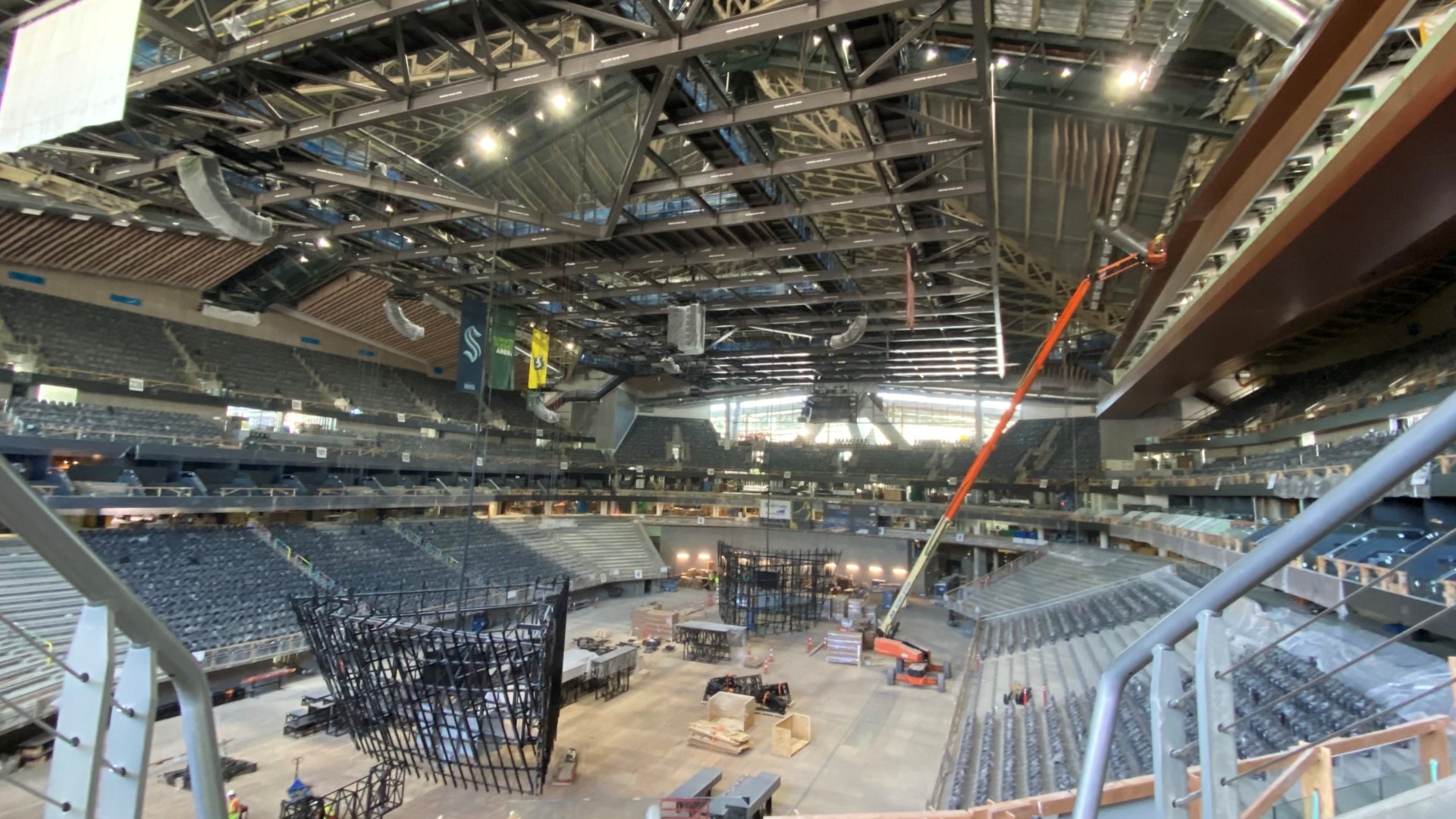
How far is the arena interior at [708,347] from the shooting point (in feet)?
20.1

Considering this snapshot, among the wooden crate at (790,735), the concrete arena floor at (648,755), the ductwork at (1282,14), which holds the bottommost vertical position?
the concrete arena floor at (648,755)

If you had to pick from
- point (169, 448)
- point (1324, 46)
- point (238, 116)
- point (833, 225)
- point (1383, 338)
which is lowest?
point (169, 448)

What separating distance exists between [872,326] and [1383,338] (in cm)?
1605

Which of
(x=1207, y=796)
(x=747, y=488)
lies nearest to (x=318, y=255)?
(x=1207, y=796)

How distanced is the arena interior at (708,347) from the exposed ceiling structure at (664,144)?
0.13 metres

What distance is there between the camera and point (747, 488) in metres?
47.4

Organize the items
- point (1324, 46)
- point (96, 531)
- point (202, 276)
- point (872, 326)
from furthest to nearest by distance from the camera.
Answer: point (872, 326), point (202, 276), point (96, 531), point (1324, 46)

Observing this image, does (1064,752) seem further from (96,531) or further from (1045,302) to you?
(96,531)

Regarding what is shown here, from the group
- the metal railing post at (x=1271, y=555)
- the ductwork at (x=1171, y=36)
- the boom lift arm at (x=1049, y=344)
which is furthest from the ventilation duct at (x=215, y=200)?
the boom lift arm at (x=1049, y=344)

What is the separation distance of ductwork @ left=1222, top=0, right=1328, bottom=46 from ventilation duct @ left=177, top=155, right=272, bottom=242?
16948 millimetres

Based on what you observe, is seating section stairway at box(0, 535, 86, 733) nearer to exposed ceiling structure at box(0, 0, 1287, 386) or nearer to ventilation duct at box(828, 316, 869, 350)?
exposed ceiling structure at box(0, 0, 1287, 386)

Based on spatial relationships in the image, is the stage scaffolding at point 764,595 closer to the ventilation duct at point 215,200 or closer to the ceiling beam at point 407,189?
the ceiling beam at point 407,189

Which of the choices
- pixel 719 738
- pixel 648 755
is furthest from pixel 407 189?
pixel 719 738

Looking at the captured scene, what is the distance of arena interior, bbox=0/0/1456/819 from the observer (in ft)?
20.1
